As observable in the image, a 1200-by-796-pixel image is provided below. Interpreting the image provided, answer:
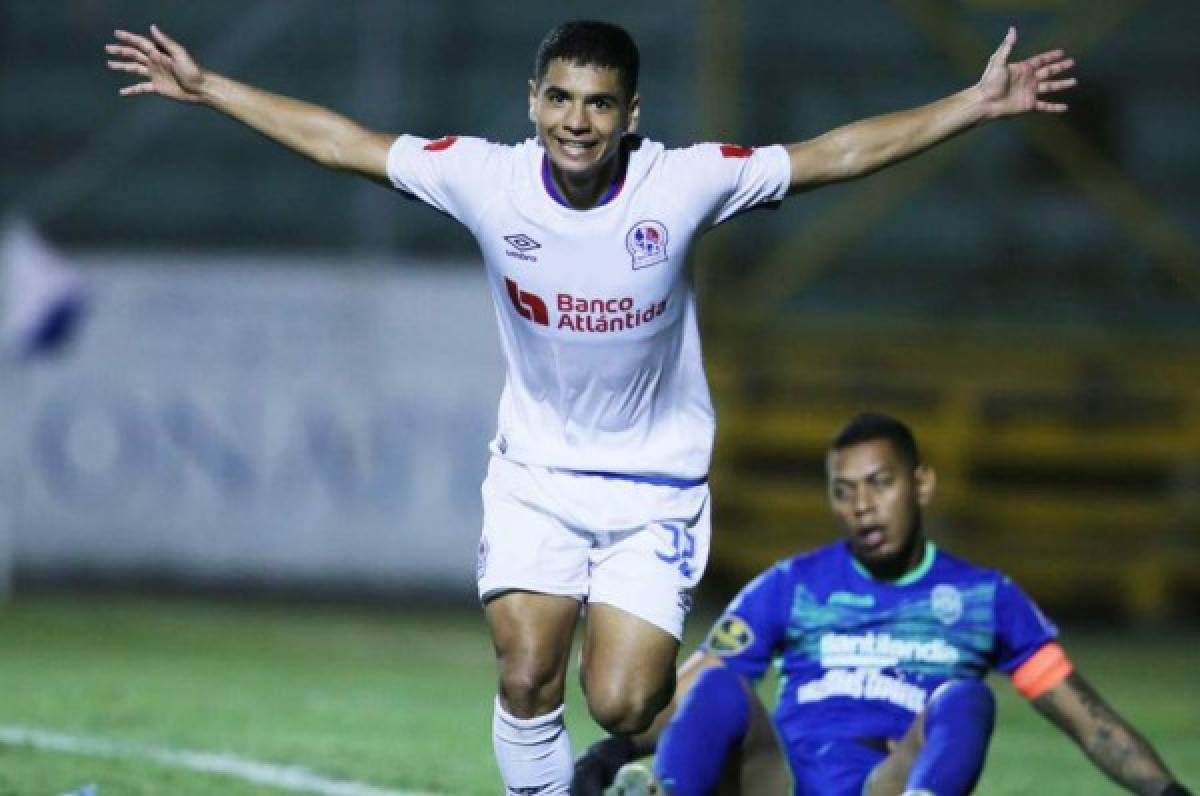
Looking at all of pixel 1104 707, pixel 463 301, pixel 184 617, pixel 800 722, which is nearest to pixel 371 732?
pixel 800 722

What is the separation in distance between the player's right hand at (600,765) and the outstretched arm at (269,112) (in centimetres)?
170

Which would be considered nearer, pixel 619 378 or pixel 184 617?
pixel 619 378

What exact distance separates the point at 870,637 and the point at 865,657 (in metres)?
0.06

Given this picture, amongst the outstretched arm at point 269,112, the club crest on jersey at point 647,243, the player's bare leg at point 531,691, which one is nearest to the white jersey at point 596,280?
the club crest on jersey at point 647,243

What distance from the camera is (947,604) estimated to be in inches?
262

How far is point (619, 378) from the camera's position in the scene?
6.28 meters

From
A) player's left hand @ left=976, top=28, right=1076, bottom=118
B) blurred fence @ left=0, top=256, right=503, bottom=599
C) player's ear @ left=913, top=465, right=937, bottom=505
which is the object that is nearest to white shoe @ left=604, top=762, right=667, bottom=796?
player's ear @ left=913, top=465, right=937, bottom=505

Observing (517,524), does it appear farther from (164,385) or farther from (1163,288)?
(1163,288)

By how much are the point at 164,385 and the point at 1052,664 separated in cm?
1116

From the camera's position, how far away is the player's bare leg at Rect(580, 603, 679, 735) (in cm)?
612

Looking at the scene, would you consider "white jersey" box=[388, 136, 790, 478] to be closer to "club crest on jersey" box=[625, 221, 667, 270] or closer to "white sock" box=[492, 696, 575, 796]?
"club crest on jersey" box=[625, 221, 667, 270]

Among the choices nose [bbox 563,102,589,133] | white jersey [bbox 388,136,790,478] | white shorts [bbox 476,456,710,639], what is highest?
nose [bbox 563,102,589,133]

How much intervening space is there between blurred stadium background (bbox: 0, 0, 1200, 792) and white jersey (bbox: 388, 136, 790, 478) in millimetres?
9203

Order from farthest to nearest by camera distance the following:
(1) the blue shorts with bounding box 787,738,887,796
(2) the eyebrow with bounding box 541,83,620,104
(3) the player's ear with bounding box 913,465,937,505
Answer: (3) the player's ear with bounding box 913,465,937,505 → (1) the blue shorts with bounding box 787,738,887,796 → (2) the eyebrow with bounding box 541,83,620,104
